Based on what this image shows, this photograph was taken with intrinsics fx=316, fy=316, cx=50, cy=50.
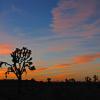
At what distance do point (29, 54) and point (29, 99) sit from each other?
28.0ft

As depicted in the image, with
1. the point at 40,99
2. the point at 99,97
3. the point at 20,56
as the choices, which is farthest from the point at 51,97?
the point at 20,56

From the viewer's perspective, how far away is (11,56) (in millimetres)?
45219

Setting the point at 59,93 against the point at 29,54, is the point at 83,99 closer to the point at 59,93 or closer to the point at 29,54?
the point at 59,93

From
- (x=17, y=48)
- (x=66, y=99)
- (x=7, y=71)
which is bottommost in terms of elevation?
(x=66, y=99)

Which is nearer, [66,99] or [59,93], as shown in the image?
[66,99]

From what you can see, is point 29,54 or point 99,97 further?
point 29,54

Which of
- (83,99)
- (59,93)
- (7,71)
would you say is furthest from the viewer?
(7,71)

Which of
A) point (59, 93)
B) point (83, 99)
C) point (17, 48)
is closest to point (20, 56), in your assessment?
point (17, 48)

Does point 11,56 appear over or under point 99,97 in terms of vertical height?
over

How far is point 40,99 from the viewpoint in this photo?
1479 inches

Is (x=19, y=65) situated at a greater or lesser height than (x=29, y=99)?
greater

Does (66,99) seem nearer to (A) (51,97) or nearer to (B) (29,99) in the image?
(A) (51,97)

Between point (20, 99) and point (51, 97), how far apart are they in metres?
3.80

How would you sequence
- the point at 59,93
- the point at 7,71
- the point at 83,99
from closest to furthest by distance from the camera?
the point at 83,99 → the point at 59,93 → the point at 7,71
